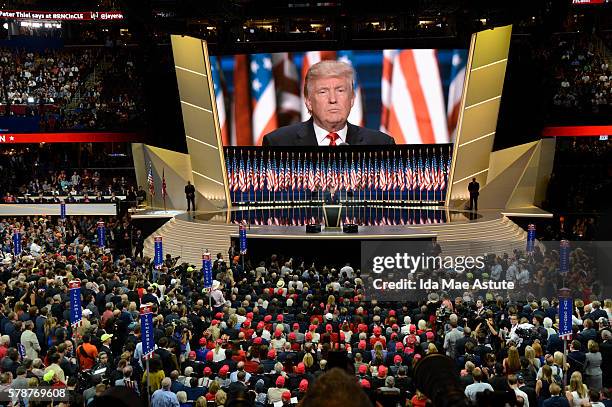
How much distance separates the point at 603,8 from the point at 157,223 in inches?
989

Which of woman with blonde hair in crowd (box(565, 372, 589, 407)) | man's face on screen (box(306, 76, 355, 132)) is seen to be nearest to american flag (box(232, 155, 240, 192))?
man's face on screen (box(306, 76, 355, 132))

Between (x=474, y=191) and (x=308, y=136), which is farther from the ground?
(x=308, y=136)

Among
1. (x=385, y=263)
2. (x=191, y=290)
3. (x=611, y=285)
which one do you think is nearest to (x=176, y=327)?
(x=191, y=290)

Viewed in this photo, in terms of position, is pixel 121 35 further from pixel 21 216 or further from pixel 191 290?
pixel 191 290

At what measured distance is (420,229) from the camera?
25.9 m

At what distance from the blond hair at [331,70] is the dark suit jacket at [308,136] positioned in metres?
2.04

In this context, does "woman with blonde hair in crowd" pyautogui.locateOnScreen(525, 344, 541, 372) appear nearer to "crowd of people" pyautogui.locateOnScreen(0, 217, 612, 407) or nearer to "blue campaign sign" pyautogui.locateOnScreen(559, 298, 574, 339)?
"crowd of people" pyautogui.locateOnScreen(0, 217, 612, 407)

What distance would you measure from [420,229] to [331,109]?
10.3 metres

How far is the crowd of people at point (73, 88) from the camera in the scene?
37531 millimetres

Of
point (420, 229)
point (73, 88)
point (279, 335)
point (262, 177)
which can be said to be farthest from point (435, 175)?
point (279, 335)

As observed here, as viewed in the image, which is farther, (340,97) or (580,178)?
(340,97)

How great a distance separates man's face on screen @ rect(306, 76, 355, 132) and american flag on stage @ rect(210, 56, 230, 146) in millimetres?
3993

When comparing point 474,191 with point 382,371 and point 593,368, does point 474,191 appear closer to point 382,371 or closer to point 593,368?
point 593,368

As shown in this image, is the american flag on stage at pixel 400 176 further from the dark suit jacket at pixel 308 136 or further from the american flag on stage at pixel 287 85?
the american flag on stage at pixel 287 85
